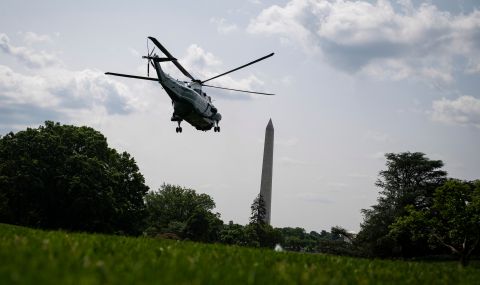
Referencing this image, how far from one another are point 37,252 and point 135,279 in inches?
89.3

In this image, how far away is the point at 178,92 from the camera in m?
34.5

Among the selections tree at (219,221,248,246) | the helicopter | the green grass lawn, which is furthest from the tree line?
the green grass lawn

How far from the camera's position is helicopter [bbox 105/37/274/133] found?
109 feet

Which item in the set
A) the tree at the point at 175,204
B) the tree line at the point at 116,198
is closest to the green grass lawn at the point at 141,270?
the tree line at the point at 116,198

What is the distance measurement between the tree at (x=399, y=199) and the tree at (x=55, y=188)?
32.7 meters

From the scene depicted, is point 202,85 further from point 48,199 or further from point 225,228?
point 225,228

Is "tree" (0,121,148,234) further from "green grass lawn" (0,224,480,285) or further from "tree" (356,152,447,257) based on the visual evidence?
"green grass lawn" (0,224,480,285)

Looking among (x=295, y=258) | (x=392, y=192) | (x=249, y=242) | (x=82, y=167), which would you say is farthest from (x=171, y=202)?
(x=295, y=258)

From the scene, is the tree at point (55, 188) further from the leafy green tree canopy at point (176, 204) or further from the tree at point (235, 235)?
the leafy green tree canopy at point (176, 204)

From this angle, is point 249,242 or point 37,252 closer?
point 37,252

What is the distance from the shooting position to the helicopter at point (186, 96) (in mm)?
33312

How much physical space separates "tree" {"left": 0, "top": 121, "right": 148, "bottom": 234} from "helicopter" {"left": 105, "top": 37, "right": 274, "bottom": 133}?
20.4 meters

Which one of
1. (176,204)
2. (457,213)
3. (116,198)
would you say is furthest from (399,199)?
(176,204)

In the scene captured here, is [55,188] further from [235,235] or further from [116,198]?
[235,235]
